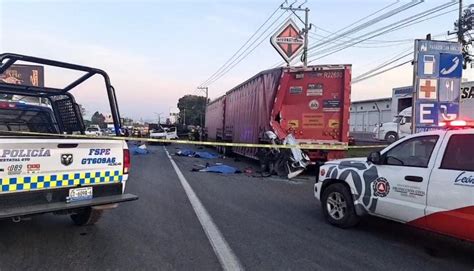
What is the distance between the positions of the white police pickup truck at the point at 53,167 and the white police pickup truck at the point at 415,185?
10.4 feet

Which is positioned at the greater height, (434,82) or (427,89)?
(434,82)

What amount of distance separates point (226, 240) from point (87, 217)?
213 centimetres

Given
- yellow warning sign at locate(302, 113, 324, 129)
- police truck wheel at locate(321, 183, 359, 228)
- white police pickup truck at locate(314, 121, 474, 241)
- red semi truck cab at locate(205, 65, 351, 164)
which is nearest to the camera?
white police pickup truck at locate(314, 121, 474, 241)

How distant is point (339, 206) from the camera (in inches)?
275

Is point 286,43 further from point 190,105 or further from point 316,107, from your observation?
point 190,105

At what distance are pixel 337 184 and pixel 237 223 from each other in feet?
5.59

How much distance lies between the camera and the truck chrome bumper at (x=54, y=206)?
485 cm

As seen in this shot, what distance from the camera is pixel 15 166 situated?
197 inches

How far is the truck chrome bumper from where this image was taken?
485cm

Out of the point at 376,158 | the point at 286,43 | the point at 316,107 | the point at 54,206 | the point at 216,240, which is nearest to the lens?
the point at 54,206

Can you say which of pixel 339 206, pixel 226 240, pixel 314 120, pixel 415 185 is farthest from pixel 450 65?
pixel 226 240

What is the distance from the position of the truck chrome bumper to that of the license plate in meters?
0.06

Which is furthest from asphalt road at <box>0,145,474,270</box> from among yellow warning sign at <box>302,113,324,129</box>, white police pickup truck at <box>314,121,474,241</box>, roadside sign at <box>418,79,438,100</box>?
yellow warning sign at <box>302,113,324,129</box>

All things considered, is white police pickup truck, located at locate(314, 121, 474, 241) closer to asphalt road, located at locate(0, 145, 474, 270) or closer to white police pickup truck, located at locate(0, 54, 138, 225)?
asphalt road, located at locate(0, 145, 474, 270)
